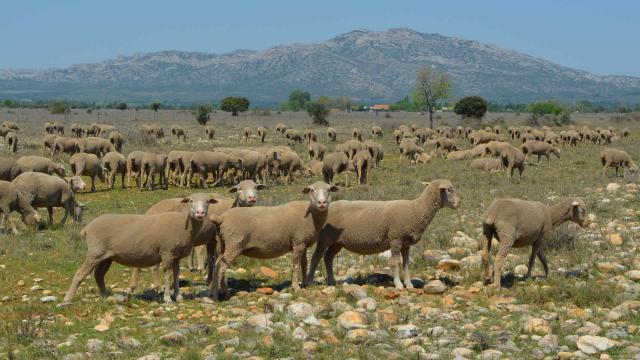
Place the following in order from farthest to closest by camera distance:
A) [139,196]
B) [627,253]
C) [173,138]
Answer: [173,138]
[139,196]
[627,253]

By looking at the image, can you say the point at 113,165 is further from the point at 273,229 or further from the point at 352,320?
the point at 352,320

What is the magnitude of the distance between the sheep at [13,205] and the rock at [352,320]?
1030cm

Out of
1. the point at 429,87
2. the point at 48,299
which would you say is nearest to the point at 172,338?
the point at 48,299

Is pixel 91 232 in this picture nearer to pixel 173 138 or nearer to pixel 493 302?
pixel 493 302

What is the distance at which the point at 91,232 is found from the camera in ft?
35.2

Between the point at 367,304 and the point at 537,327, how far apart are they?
7.77ft

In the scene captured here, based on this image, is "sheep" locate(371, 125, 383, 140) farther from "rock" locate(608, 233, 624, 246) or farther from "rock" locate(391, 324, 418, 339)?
"rock" locate(391, 324, 418, 339)

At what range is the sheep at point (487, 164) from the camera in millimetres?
33809

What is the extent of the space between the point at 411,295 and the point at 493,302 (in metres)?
1.24

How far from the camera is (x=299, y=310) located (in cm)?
984

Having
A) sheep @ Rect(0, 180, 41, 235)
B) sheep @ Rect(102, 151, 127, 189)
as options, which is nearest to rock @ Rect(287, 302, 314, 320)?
sheep @ Rect(0, 180, 41, 235)

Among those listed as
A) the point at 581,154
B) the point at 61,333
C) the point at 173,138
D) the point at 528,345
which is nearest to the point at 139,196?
the point at 61,333

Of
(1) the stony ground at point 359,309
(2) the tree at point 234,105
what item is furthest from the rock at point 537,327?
(2) the tree at point 234,105

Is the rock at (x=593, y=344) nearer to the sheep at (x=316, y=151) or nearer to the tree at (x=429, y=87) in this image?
the sheep at (x=316, y=151)
